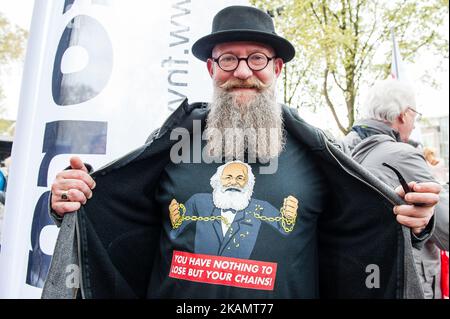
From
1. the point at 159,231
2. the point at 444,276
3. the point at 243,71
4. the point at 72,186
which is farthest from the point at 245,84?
the point at 444,276

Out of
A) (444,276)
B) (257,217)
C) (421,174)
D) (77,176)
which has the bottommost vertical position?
(444,276)

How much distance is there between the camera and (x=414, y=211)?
5.49 ft

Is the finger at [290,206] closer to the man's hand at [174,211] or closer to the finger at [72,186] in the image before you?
the man's hand at [174,211]

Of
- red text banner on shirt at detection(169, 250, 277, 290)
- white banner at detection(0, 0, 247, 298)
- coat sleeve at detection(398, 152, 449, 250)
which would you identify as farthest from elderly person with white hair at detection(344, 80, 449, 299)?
white banner at detection(0, 0, 247, 298)

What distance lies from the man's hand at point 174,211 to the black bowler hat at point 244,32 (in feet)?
2.75

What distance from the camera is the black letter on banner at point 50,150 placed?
2.34 metres

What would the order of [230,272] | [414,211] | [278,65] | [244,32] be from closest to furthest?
[414,211] → [230,272] → [244,32] → [278,65]

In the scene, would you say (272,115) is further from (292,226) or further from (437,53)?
(437,53)

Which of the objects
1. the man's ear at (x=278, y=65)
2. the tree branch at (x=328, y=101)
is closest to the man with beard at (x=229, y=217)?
the man's ear at (x=278, y=65)

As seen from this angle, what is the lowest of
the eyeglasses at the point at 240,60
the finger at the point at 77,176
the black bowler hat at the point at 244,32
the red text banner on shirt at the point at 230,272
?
the red text banner on shirt at the point at 230,272

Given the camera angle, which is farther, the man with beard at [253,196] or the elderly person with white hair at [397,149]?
the elderly person with white hair at [397,149]

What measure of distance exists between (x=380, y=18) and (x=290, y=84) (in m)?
3.03

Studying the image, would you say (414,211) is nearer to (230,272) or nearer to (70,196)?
(230,272)

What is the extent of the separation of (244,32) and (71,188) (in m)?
1.08
